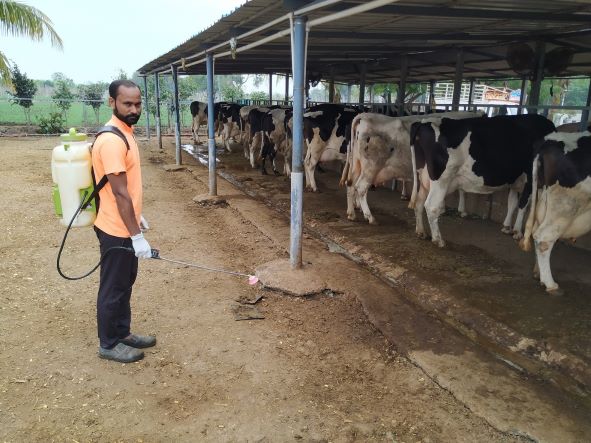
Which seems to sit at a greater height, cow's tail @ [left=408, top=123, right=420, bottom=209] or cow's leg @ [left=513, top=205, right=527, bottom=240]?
cow's tail @ [left=408, top=123, right=420, bottom=209]

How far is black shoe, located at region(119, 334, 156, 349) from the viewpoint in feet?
12.3

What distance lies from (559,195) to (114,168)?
13.8 ft

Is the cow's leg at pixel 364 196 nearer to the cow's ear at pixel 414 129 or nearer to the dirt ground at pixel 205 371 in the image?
the cow's ear at pixel 414 129

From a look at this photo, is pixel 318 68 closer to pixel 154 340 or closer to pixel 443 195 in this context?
pixel 443 195

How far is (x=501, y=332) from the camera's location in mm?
4062

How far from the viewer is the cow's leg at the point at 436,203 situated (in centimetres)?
620

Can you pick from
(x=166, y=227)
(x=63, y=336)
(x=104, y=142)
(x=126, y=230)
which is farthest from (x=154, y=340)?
(x=166, y=227)

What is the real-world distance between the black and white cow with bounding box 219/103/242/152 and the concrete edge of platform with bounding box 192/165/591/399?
12.0 meters

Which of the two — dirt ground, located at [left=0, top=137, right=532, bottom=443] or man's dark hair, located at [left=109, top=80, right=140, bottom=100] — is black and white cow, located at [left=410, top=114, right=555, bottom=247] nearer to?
dirt ground, located at [left=0, top=137, right=532, bottom=443]

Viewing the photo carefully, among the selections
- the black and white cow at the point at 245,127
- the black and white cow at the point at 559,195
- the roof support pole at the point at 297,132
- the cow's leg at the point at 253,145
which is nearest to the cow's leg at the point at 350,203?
the roof support pole at the point at 297,132

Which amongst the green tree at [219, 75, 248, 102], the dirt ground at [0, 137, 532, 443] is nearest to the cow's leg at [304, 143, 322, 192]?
the dirt ground at [0, 137, 532, 443]

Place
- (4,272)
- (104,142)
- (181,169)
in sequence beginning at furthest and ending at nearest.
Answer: (181,169), (4,272), (104,142)

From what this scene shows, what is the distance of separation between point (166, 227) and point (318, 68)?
1154 cm

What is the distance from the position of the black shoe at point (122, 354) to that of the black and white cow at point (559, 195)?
402 centimetres
